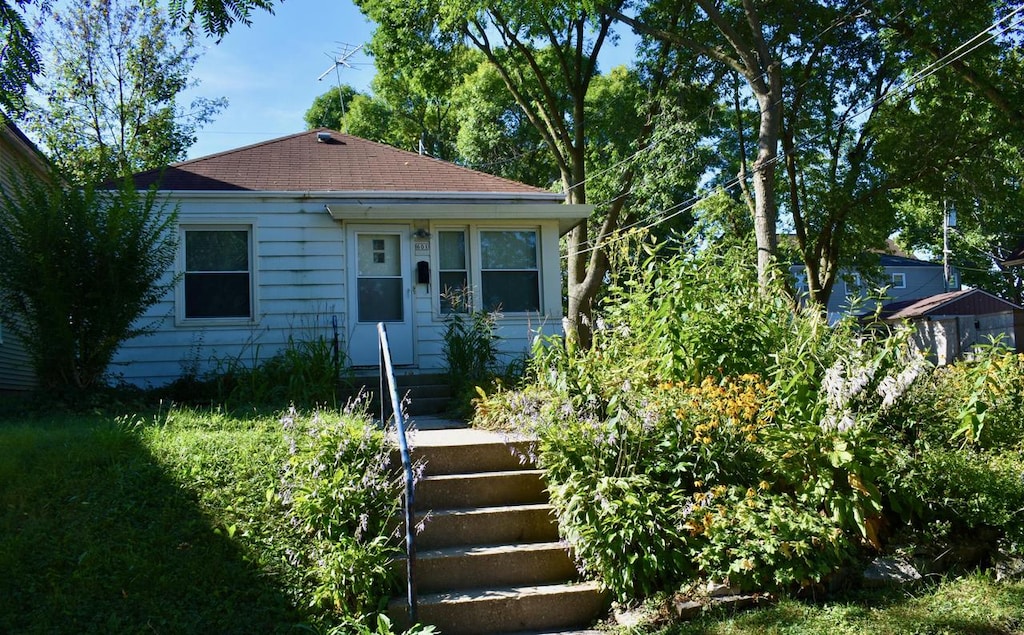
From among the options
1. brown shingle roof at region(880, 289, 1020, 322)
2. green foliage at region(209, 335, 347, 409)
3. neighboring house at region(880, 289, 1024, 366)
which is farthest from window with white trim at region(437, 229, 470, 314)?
brown shingle roof at region(880, 289, 1020, 322)

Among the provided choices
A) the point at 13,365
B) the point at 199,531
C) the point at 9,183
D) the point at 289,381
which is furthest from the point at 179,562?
the point at 9,183

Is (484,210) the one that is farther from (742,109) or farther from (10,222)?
(742,109)

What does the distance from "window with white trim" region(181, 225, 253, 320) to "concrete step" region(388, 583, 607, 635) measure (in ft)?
23.8

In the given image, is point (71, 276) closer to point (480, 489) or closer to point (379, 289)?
point (379, 289)

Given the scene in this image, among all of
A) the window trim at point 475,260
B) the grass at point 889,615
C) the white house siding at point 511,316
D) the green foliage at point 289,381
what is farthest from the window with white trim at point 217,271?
the grass at point 889,615

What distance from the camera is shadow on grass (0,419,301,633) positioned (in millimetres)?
4258

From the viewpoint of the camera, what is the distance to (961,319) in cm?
2098

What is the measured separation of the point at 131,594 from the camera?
14.4 feet

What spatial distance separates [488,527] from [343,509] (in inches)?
41.4

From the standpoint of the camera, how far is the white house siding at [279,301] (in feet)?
35.0

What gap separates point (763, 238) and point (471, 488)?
28.7ft

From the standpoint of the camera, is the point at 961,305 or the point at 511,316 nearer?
the point at 511,316

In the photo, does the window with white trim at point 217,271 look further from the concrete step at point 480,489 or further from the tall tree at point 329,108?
the tall tree at point 329,108

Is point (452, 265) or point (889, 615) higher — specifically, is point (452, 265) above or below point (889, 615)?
above
